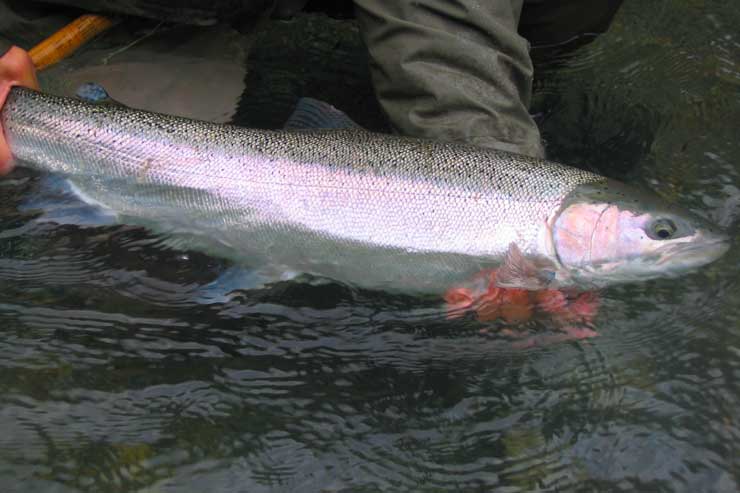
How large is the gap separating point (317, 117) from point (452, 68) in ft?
1.45

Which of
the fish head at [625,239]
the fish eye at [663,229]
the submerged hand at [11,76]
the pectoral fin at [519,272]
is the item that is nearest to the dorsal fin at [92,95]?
the submerged hand at [11,76]

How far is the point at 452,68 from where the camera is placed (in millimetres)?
2500

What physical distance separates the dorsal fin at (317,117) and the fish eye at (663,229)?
2.94 feet

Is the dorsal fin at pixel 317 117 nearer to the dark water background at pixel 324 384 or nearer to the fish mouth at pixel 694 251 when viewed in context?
the dark water background at pixel 324 384

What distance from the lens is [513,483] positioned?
1.90 m

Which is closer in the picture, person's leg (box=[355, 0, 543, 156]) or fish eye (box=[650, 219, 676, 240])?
fish eye (box=[650, 219, 676, 240])

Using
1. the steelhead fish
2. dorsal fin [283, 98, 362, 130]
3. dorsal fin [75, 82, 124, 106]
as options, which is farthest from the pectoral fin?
dorsal fin [75, 82, 124, 106]

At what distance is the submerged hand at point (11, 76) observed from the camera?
2387mm

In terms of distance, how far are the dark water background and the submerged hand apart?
0.32 feet

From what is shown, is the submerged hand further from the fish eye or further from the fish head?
the fish eye

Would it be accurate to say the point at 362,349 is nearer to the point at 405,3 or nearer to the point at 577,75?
the point at 405,3

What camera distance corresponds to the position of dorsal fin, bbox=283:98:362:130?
2.45 metres

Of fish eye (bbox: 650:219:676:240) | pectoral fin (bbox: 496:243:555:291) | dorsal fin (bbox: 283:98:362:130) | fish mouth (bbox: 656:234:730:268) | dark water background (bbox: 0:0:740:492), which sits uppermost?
dorsal fin (bbox: 283:98:362:130)

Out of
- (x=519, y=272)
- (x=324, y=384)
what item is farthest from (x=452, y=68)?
(x=324, y=384)
